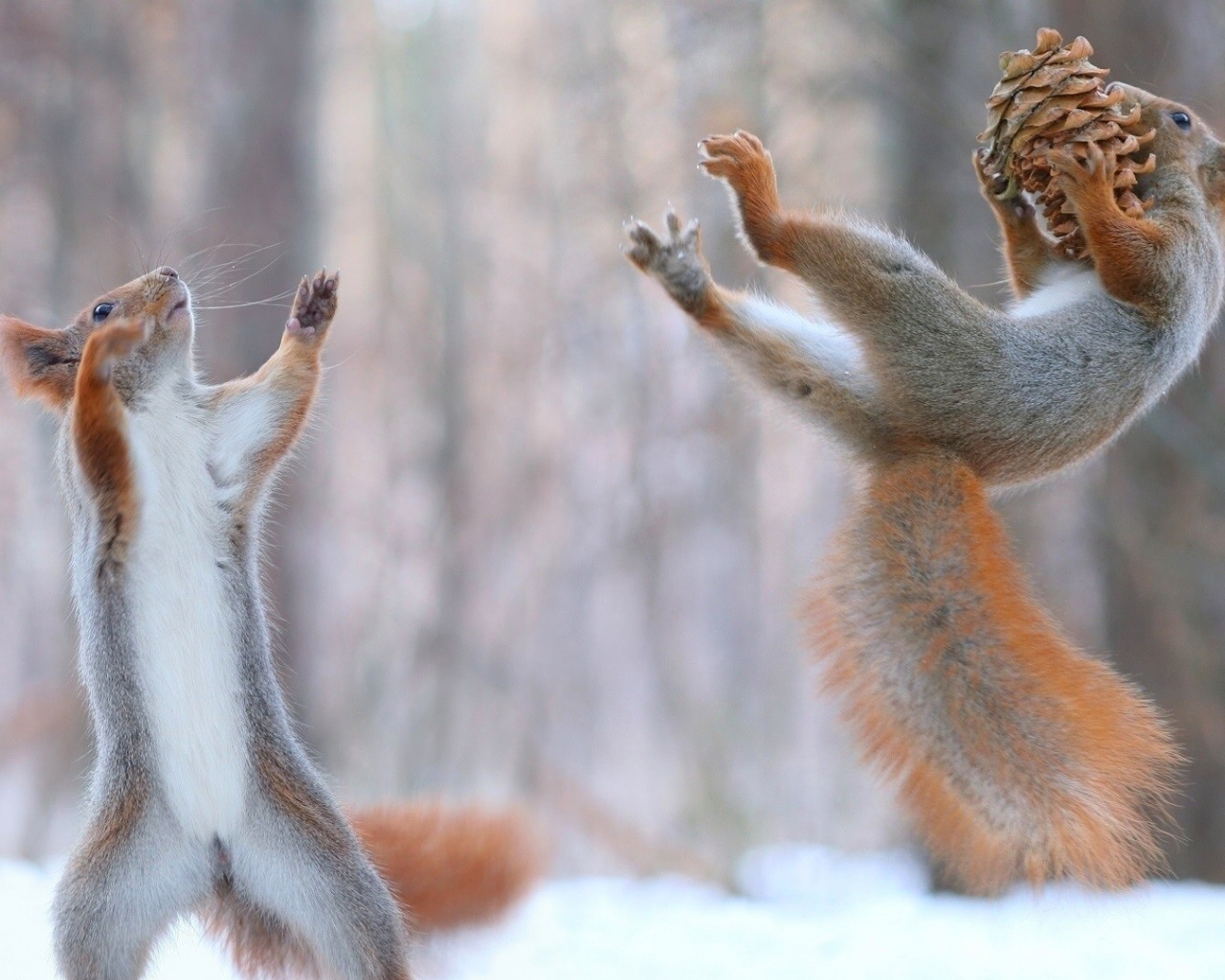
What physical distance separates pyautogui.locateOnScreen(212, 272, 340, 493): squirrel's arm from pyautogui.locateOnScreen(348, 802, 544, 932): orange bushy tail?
851mm

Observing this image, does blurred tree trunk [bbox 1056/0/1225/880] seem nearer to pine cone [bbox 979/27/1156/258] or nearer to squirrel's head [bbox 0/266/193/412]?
pine cone [bbox 979/27/1156/258]

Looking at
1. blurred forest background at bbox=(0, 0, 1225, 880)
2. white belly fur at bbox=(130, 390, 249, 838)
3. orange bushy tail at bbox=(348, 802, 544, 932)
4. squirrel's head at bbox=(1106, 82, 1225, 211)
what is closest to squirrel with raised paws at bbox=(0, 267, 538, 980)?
white belly fur at bbox=(130, 390, 249, 838)

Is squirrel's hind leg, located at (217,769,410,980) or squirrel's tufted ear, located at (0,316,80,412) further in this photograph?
squirrel's tufted ear, located at (0,316,80,412)

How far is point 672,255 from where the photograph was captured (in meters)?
2.87

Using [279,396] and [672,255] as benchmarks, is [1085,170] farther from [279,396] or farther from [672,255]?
[279,396]

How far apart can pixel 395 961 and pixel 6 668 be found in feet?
19.8

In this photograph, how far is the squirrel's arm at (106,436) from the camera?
206 centimetres

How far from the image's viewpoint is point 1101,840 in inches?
90.7

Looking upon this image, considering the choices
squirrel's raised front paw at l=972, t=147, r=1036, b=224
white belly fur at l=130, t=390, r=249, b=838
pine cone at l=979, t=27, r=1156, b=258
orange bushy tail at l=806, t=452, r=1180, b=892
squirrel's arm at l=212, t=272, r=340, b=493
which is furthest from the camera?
squirrel's raised front paw at l=972, t=147, r=1036, b=224

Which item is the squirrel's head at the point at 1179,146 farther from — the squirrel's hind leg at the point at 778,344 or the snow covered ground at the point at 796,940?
the snow covered ground at the point at 796,940

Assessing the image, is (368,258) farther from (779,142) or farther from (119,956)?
(119,956)

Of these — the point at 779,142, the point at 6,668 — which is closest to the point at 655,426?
the point at 779,142

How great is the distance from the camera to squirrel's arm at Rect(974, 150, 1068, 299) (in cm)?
318

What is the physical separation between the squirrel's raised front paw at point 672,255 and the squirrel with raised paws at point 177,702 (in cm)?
72
